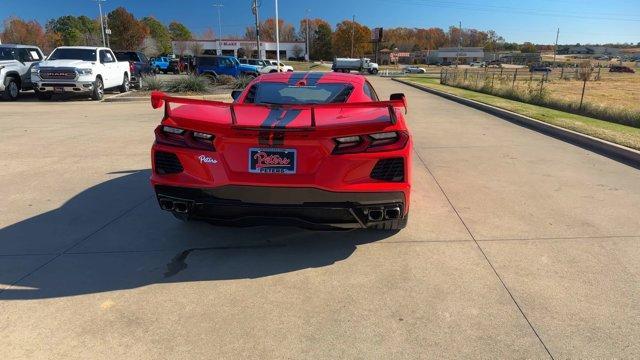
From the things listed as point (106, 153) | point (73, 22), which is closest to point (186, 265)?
point (106, 153)

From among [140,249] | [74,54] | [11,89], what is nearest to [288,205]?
[140,249]

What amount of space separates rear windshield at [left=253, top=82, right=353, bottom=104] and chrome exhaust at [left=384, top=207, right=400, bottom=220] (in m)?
1.61

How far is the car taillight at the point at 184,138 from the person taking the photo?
3.47 metres

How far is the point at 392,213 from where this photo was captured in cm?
351

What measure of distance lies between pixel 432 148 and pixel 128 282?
20.3 feet

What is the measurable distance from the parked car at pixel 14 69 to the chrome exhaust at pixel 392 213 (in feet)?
56.8

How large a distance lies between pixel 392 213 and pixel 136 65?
867 inches

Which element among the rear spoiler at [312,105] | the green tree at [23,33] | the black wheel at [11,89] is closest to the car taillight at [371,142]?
the rear spoiler at [312,105]

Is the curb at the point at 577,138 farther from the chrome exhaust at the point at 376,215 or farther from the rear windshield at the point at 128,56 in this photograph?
the rear windshield at the point at 128,56

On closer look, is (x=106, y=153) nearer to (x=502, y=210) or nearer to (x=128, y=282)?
(x=128, y=282)

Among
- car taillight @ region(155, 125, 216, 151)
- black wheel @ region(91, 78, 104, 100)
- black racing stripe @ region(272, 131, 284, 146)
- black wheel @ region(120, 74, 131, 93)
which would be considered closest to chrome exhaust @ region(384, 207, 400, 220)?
black racing stripe @ region(272, 131, 284, 146)

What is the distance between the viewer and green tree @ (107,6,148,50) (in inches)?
3066

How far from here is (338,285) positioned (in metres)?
3.36

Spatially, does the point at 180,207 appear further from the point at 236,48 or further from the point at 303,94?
the point at 236,48
